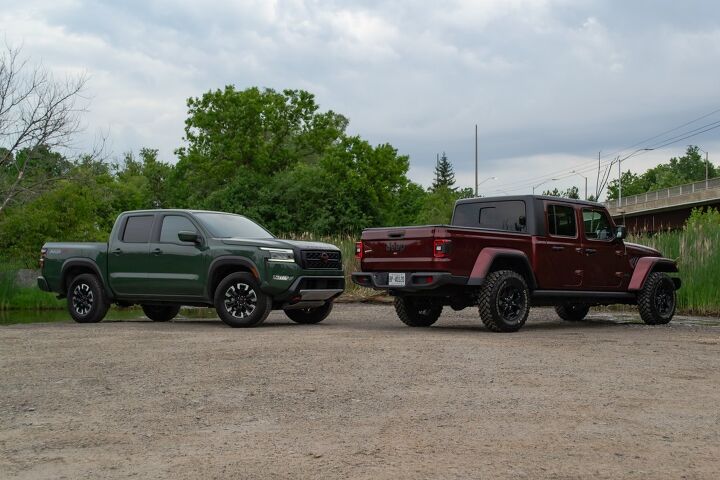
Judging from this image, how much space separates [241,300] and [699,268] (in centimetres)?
939

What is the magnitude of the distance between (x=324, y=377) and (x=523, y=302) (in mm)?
5826

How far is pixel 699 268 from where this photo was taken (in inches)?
696

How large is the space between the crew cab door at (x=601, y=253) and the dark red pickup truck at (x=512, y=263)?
0.02 m

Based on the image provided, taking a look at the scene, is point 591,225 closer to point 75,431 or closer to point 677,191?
point 75,431

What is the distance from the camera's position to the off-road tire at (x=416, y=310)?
14.5m

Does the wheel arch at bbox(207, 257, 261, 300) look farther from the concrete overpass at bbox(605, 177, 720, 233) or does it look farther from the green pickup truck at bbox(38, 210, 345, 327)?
the concrete overpass at bbox(605, 177, 720, 233)

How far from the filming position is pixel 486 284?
12.8 m

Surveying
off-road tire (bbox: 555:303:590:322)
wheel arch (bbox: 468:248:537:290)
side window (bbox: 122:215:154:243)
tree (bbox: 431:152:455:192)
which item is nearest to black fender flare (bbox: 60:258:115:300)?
side window (bbox: 122:215:154:243)

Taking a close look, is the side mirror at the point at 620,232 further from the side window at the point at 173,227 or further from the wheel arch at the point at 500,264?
the side window at the point at 173,227

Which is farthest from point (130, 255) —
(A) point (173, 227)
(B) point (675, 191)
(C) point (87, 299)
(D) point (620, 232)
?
(B) point (675, 191)

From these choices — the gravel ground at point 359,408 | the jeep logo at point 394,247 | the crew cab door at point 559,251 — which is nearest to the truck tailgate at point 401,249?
the jeep logo at point 394,247

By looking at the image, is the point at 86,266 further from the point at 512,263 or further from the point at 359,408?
the point at 359,408

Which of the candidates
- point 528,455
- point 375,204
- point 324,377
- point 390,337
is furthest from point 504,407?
point 375,204

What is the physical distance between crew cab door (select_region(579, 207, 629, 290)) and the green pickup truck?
159 inches
